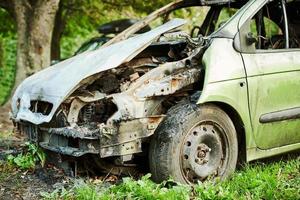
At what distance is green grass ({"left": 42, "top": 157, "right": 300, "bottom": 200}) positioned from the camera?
5.00m

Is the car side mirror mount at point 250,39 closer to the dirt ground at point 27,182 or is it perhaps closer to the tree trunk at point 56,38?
the dirt ground at point 27,182

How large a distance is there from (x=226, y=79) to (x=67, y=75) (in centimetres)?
147

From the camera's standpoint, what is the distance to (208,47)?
569cm

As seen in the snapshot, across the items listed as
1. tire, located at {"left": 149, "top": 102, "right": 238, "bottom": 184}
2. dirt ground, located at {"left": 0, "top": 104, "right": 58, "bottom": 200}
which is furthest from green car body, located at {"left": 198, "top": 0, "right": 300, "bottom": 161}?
dirt ground, located at {"left": 0, "top": 104, "right": 58, "bottom": 200}

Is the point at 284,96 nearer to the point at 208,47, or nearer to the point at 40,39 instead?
the point at 208,47

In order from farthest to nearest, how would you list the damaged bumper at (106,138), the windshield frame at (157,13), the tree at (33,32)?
the tree at (33,32)
the windshield frame at (157,13)
the damaged bumper at (106,138)

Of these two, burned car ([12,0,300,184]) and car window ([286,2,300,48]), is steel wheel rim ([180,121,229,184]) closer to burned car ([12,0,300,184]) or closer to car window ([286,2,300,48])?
burned car ([12,0,300,184])

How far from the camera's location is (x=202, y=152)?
554 centimetres

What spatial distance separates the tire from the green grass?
0.13 metres

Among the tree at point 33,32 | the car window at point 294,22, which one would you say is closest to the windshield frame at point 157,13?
the car window at point 294,22

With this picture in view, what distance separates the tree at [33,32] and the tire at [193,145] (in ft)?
18.7

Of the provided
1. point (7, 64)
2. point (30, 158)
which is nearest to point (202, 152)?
point (30, 158)

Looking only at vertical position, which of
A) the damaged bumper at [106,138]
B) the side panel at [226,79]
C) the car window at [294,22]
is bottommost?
the damaged bumper at [106,138]

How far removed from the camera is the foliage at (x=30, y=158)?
19.8 feet
